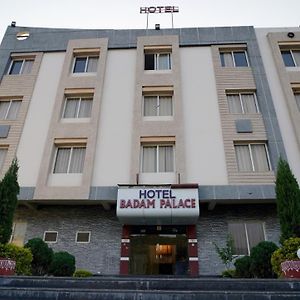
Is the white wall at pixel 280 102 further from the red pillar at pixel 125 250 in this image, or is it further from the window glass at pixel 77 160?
the window glass at pixel 77 160

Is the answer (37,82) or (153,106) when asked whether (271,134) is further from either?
(37,82)

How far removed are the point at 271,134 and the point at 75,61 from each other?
1130cm

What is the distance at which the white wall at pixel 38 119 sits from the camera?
15107 millimetres

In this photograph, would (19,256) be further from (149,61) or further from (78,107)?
(149,61)

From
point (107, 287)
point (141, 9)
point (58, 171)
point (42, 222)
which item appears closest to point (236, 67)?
point (141, 9)

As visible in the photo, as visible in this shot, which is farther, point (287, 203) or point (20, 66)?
point (20, 66)

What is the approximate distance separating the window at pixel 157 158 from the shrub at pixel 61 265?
5275 millimetres

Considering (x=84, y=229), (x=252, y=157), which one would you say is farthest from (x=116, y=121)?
(x=252, y=157)

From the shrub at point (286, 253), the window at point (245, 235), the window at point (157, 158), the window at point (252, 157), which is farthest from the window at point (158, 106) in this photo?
the shrub at point (286, 253)

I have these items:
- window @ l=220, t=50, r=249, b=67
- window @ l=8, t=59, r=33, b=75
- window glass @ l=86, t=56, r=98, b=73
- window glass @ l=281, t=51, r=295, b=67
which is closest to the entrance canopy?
window glass @ l=86, t=56, r=98, b=73

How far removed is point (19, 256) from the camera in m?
8.81

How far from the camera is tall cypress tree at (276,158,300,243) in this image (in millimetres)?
8641

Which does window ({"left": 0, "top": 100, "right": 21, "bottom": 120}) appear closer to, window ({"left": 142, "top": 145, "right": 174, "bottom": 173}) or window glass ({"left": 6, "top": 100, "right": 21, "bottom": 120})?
window glass ({"left": 6, "top": 100, "right": 21, "bottom": 120})

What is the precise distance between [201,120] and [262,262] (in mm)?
7983
